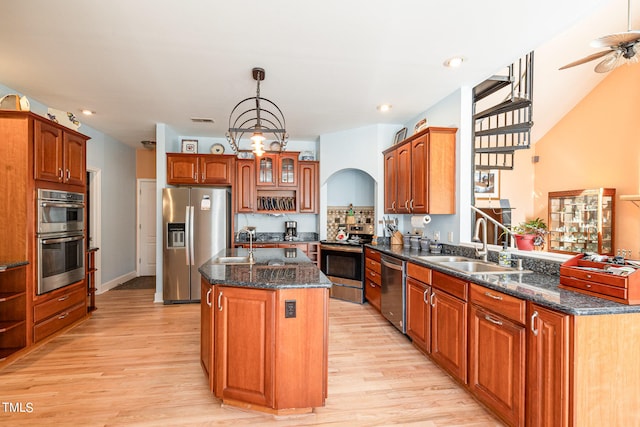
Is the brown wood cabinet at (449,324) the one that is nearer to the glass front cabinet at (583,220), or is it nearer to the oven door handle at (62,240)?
the glass front cabinet at (583,220)

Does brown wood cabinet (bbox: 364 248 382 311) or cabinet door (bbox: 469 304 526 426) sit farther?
brown wood cabinet (bbox: 364 248 382 311)

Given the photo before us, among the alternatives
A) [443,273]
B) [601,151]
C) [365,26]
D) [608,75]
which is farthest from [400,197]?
[608,75]

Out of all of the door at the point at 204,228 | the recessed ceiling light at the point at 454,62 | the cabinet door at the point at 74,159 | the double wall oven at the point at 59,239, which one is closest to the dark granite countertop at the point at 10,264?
the double wall oven at the point at 59,239

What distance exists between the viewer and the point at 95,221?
16.4 feet

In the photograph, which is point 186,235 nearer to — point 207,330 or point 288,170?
point 288,170

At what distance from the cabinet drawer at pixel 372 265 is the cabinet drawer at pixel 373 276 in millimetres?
41

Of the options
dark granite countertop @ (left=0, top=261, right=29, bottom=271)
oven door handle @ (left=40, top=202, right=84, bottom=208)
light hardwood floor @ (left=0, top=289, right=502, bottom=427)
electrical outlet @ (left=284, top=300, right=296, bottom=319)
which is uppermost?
oven door handle @ (left=40, top=202, right=84, bottom=208)

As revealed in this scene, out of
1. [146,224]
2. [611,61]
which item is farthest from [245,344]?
[146,224]

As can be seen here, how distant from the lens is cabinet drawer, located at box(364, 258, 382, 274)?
4.09 meters

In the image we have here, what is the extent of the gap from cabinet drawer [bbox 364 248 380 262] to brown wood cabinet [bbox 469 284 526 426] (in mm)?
1931

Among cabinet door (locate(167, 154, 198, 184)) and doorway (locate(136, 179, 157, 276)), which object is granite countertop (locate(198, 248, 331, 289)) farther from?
doorway (locate(136, 179, 157, 276))

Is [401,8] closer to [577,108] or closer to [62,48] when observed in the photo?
[62,48]

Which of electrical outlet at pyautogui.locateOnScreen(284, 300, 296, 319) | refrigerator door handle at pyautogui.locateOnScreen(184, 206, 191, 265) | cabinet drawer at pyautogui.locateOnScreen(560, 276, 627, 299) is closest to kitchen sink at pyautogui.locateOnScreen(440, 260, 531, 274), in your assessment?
cabinet drawer at pyautogui.locateOnScreen(560, 276, 627, 299)

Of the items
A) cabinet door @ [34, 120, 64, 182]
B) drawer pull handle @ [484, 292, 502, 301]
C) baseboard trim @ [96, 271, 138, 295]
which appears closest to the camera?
drawer pull handle @ [484, 292, 502, 301]
